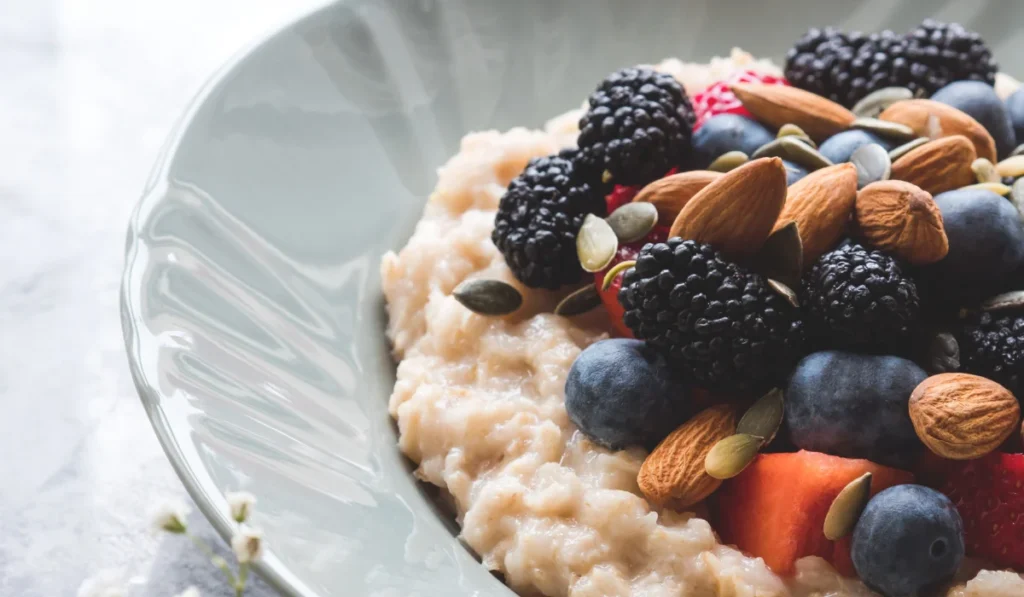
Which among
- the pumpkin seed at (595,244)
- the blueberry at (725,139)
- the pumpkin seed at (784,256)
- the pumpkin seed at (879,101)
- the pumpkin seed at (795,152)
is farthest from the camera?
the pumpkin seed at (879,101)

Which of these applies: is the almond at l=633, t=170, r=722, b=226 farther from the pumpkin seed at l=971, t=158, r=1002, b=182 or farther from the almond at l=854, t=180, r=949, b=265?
the pumpkin seed at l=971, t=158, r=1002, b=182

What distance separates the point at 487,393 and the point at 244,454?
0.47 meters

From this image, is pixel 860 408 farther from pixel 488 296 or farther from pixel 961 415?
pixel 488 296

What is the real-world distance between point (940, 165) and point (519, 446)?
0.94 metres

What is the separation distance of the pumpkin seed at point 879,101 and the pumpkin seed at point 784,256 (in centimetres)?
65

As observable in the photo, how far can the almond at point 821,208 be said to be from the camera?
1736 mm

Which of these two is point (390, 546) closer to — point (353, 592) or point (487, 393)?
point (353, 592)

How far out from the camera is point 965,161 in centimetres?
188

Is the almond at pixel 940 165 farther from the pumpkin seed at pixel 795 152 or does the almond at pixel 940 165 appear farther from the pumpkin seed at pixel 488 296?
the pumpkin seed at pixel 488 296

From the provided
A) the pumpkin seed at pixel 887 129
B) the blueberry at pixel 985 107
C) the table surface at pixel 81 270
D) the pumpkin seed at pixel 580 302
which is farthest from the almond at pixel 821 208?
the table surface at pixel 81 270

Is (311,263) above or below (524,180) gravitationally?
below

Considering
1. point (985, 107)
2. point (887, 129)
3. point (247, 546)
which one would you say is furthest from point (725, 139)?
point (247, 546)

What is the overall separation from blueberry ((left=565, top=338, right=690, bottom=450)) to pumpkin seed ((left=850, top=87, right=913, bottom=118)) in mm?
887

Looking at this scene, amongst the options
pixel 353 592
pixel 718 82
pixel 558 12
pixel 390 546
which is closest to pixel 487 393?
pixel 390 546
